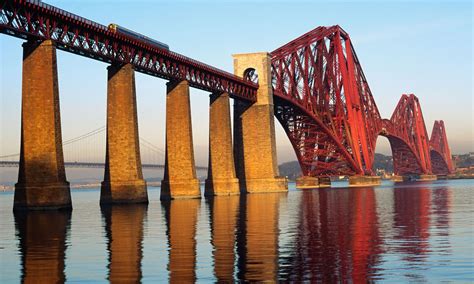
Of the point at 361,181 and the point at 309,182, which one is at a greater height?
the point at 309,182

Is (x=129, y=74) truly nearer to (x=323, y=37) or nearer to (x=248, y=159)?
(x=248, y=159)

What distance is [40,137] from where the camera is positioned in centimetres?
5619

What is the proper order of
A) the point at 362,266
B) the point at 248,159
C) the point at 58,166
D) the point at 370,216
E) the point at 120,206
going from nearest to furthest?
the point at 362,266 → the point at 370,216 → the point at 58,166 → the point at 120,206 → the point at 248,159

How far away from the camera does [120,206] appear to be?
65750 mm

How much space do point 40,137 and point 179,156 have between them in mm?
26426

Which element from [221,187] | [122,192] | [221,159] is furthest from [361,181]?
[122,192]

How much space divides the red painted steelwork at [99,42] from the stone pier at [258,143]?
13237 mm

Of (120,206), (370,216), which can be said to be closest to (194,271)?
(370,216)

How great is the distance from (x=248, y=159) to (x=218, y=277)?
88613mm

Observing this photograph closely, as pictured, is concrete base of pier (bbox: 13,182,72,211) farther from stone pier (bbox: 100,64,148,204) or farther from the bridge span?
stone pier (bbox: 100,64,148,204)

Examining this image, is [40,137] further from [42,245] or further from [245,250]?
[245,250]

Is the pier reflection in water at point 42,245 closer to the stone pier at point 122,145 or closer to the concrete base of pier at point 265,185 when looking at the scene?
the stone pier at point 122,145

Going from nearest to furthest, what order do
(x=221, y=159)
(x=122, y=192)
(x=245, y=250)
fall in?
(x=245, y=250) → (x=122, y=192) → (x=221, y=159)

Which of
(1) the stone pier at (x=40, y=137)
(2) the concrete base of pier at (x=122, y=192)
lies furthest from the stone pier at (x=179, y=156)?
(1) the stone pier at (x=40, y=137)
